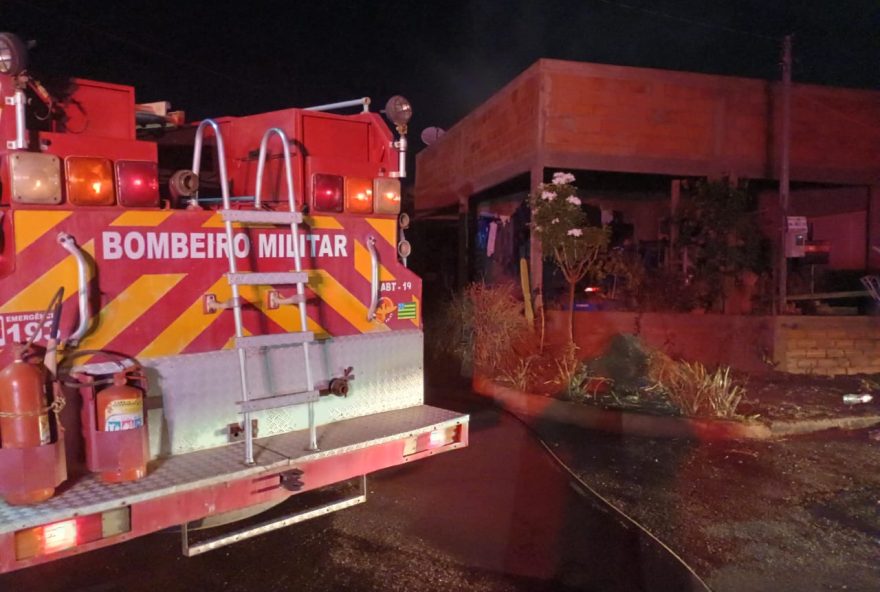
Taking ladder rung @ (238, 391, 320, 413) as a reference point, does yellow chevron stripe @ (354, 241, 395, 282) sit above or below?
above

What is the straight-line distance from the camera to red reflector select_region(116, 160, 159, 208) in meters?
3.45

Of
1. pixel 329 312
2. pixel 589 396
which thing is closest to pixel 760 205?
pixel 589 396

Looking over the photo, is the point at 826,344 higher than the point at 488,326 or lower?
lower

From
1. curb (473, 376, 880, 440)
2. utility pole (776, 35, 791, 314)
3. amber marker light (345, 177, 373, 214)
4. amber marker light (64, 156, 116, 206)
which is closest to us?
amber marker light (64, 156, 116, 206)

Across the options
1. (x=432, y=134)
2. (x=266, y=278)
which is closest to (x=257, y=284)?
(x=266, y=278)

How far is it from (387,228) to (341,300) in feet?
1.90

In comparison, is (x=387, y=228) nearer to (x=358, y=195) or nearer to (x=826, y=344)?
(x=358, y=195)

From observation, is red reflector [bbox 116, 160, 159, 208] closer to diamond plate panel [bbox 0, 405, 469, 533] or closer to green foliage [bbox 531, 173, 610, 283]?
diamond plate panel [bbox 0, 405, 469, 533]

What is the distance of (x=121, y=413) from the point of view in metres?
3.15

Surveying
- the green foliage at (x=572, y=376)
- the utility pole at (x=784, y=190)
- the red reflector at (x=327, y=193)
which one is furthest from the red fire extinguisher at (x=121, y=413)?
the utility pole at (x=784, y=190)

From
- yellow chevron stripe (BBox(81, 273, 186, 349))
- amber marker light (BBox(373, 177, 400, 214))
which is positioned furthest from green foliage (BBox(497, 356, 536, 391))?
yellow chevron stripe (BBox(81, 273, 186, 349))

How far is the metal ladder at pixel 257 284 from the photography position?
349 centimetres

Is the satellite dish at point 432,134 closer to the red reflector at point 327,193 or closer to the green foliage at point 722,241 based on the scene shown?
the green foliage at point 722,241

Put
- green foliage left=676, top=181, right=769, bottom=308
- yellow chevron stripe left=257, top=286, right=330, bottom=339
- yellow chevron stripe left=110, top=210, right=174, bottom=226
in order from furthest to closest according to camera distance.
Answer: green foliage left=676, top=181, right=769, bottom=308
yellow chevron stripe left=257, top=286, right=330, bottom=339
yellow chevron stripe left=110, top=210, right=174, bottom=226
